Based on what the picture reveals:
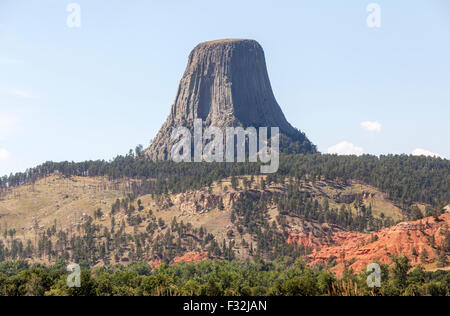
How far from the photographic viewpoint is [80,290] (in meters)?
143

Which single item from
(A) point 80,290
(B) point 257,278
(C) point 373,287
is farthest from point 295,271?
(A) point 80,290

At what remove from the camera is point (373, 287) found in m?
152

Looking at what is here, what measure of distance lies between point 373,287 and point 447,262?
1709 inches

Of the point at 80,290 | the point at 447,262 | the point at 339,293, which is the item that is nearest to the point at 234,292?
the point at 339,293
